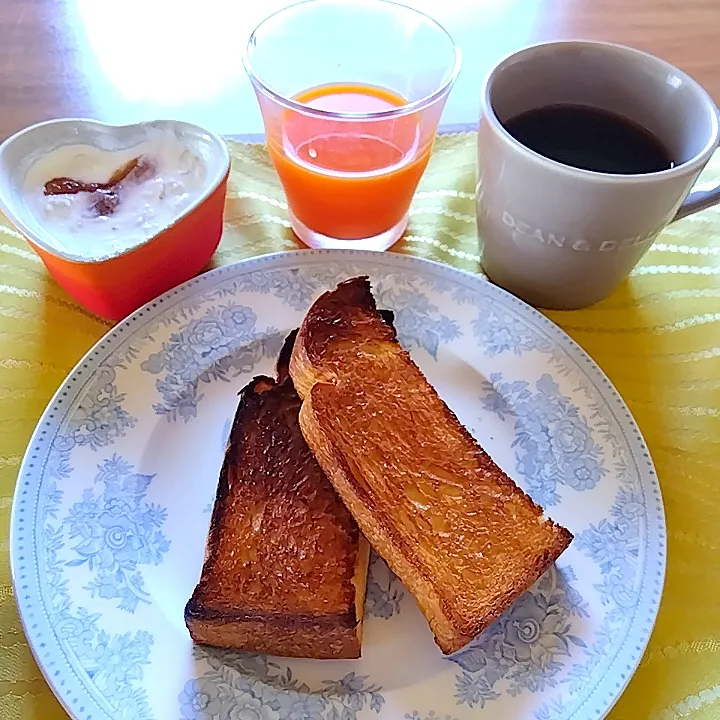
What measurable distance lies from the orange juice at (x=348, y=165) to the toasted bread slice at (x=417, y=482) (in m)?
0.21

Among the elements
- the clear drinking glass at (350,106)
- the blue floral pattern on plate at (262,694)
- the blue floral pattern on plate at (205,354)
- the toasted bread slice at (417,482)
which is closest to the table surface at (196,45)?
the clear drinking glass at (350,106)

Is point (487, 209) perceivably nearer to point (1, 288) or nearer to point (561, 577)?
point (561, 577)

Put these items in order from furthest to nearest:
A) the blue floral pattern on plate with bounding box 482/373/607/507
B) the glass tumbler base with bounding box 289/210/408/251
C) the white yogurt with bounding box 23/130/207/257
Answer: the glass tumbler base with bounding box 289/210/408/251 < the white yogurt with bounding box 23/130/207/257 < the blue floral pattern on plate with bounding box 482/373/607/507

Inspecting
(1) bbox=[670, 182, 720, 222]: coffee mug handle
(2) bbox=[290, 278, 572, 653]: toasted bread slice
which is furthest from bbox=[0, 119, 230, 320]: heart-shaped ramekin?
(1) bbox=[670, 182, 720, 222]: coffee mug handle

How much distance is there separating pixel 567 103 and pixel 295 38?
0.43 meters

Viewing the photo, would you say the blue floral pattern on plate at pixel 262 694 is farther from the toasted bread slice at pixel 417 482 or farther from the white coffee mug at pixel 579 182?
the white coffee mug at pixel 579 182

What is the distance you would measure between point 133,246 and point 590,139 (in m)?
0.65

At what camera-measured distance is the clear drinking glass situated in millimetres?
1152

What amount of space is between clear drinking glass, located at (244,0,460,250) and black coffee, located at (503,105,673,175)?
14 centimetres

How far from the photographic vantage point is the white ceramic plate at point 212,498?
0.82m

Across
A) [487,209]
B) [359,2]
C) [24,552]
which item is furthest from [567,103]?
[24,552]

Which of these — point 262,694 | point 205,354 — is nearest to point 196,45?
point 205,354

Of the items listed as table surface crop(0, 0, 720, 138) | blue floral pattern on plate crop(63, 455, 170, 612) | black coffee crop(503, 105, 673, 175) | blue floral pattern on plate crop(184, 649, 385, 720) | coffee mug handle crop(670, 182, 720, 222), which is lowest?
blue floral pattern on plate crop(184, 649, 385, 720)

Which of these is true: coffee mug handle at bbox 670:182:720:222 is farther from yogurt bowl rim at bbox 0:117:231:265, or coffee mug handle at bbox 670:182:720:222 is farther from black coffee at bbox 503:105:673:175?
yogurt bowl rim at bbox 0:117:231:265
